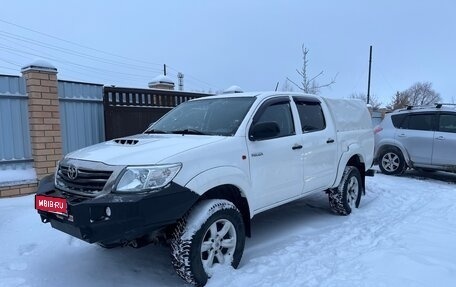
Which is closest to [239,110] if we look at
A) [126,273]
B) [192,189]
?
[192,189]

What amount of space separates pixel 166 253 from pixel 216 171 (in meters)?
1.40

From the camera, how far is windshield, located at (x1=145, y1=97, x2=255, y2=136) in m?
4.18

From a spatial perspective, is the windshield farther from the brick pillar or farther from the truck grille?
the brick pillar

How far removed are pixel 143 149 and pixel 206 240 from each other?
3.34 feet

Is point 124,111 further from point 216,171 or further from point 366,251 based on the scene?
point 366,251

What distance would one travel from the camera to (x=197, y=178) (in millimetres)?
3412

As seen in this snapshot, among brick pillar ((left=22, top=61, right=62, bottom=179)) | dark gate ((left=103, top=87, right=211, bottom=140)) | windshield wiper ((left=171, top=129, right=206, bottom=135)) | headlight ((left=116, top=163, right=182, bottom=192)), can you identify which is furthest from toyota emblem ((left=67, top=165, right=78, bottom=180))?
dark gate ((left=103, top=87, right=211, bottom=140))

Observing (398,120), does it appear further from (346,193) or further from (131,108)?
(131,108)

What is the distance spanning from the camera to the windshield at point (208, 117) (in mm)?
4180

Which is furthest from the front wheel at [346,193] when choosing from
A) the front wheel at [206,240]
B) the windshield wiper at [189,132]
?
the windshield wiper at [189,132]

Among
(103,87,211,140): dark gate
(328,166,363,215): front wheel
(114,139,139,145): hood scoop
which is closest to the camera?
(114,139,139,145): hood scoop

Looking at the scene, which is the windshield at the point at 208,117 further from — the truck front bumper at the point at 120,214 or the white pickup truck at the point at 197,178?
the truck front bumper at the point at 120,214

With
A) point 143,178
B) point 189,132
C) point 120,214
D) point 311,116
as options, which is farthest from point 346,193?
point 120,214

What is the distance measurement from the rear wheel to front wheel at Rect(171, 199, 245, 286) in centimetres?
726
